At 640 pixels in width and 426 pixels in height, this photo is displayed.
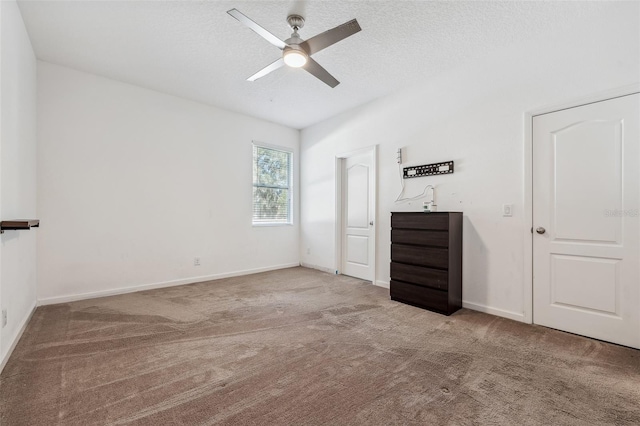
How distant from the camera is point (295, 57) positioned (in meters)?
2.49

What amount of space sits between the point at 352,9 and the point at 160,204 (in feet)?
11.5

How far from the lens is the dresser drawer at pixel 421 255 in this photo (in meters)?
3.08

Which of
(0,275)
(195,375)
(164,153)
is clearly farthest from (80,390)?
(164,153)

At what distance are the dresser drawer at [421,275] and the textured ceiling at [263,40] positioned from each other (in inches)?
94.0

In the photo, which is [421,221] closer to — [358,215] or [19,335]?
[358,215]

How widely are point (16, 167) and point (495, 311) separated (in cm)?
480

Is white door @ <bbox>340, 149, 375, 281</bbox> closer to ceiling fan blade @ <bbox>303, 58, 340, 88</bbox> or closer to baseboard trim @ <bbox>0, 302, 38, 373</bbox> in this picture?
ceiling fan blade @ <bbox>303, 58, 340, 88</bbox>

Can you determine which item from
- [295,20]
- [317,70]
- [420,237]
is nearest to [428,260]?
[420,237]

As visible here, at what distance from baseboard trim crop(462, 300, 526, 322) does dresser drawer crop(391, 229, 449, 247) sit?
0.82 m

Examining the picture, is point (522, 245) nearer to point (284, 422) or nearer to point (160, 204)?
point (284, 422)

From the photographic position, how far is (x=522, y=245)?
2.88 meters

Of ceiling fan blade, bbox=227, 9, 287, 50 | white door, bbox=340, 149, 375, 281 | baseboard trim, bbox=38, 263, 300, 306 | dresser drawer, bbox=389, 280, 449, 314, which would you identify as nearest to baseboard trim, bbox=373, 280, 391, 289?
white door, bbox=340, 149, 375, 281

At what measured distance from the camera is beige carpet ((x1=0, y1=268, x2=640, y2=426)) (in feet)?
5.07

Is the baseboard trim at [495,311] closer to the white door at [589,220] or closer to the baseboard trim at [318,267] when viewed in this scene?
the white door at [589,220]
